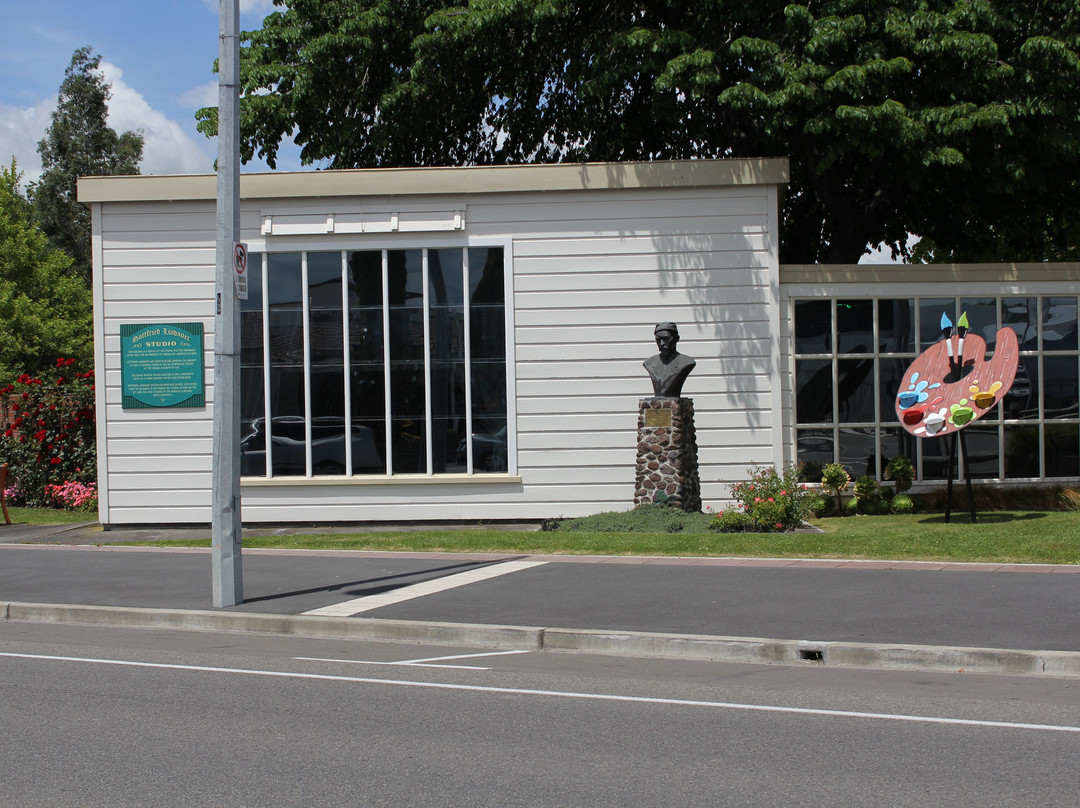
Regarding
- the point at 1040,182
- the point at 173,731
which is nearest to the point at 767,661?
the point at 173,731

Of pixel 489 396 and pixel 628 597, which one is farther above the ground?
pixel 489 396

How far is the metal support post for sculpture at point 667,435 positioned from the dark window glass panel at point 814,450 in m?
2.28

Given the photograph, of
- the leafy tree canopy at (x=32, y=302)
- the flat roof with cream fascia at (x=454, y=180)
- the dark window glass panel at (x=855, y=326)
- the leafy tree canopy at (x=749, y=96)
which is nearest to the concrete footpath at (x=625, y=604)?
the dark window glass panel at (x=855, y=326)

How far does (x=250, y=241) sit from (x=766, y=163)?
A: 823 cm

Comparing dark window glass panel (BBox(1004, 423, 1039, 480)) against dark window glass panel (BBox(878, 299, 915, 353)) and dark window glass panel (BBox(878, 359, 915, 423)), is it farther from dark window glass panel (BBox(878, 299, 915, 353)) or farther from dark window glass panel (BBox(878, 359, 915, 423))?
dark window glass panel (BBox(878, 299, 915, 353))

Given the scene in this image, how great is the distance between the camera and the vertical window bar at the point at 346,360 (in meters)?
17.0

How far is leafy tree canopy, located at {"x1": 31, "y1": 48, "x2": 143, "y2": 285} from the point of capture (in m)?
47.6

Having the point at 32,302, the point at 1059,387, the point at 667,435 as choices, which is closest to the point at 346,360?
the point at 667,435

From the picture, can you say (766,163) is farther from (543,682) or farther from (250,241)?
(543,682)

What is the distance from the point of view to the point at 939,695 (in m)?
6.74

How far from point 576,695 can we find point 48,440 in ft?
55.7

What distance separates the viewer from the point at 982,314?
17.0 meters

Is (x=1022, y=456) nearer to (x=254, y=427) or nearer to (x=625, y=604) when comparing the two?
(x=625, y=604)

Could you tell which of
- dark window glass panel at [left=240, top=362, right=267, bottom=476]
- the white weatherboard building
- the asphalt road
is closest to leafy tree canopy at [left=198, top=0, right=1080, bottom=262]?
the white weatherboard building
